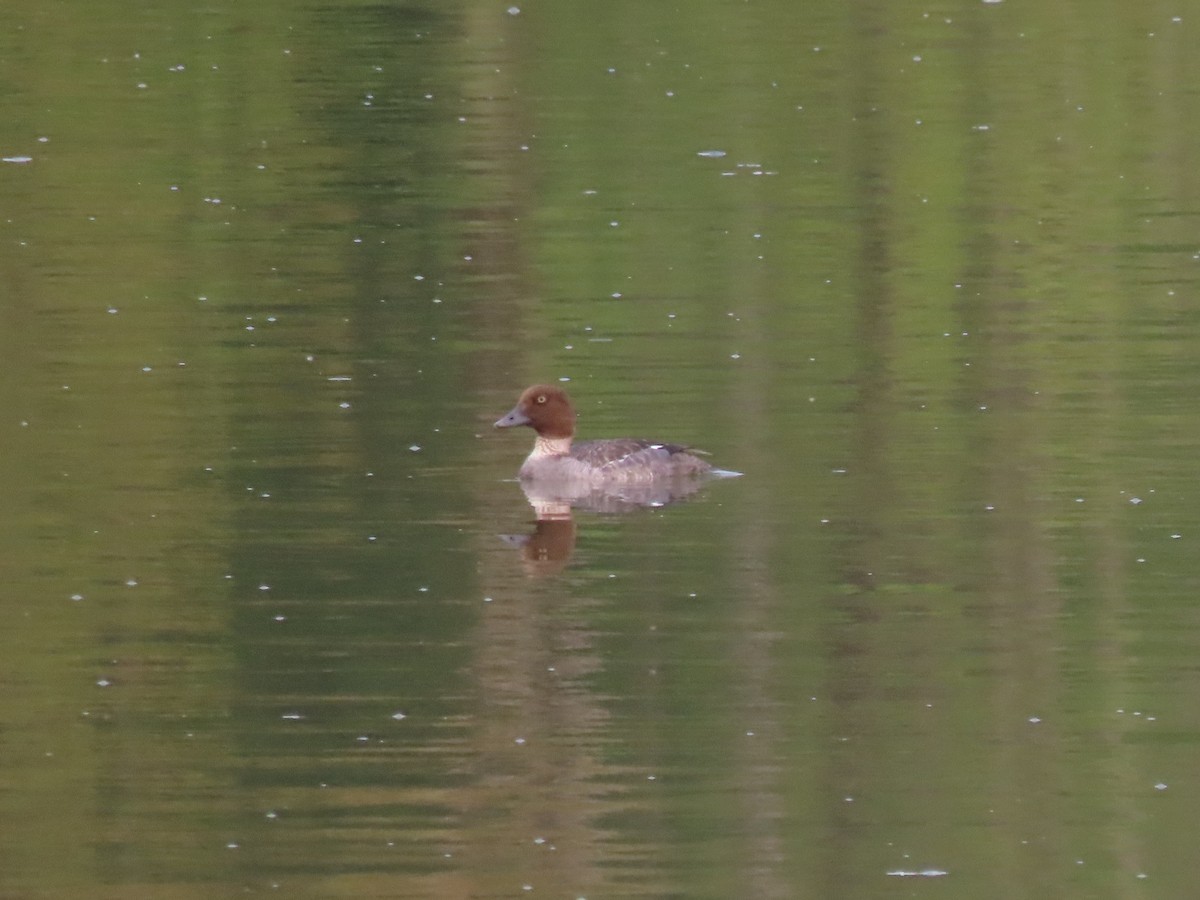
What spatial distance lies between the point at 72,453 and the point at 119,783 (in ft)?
14.8

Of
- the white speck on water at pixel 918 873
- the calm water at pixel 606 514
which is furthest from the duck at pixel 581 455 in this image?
the white speck on water at pixel 918 873

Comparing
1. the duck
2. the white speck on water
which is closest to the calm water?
the white speck on water

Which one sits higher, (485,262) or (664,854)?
(485,262)

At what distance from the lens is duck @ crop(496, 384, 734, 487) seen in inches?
493

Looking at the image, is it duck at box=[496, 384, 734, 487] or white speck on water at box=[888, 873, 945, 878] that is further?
duck at box=[496, 384, 734, 487]

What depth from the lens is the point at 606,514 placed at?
12.5 m

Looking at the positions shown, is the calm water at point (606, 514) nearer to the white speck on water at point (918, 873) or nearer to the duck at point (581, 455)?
the white speck on water at point (918, 873)

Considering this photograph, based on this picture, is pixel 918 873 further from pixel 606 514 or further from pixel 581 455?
pixel 581 455

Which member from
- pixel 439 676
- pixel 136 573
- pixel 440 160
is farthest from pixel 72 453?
pixel 440 160

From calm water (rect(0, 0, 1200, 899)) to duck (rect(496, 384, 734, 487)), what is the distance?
0.25 metres

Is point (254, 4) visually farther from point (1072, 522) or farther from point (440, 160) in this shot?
point (1072, 522)

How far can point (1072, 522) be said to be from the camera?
11.5 meters

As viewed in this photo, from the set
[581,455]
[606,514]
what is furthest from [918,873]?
[581,455]

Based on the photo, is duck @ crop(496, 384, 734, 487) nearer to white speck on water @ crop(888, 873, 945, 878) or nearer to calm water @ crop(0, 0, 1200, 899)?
calm water @ crop(0, 0, 1200, 899)
